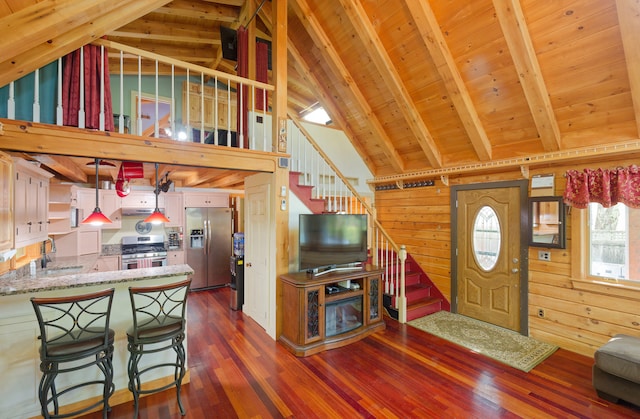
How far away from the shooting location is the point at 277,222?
3676mm

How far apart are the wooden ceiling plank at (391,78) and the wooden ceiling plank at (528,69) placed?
133cm

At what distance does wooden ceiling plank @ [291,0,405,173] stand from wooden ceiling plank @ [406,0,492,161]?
1298 mm

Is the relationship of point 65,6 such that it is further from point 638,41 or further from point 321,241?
point 638,41

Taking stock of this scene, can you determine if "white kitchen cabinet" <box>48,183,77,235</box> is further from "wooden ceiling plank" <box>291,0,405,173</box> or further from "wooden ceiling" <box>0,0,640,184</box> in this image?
"wooden ceiling plank" <box>291,0,405,173</box>

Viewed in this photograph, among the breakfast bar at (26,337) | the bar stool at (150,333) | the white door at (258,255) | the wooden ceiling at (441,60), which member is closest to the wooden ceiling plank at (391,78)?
the wooden ceiling at (441,60)

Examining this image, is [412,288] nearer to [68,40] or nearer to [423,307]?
[423,307]

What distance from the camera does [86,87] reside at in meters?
2.47

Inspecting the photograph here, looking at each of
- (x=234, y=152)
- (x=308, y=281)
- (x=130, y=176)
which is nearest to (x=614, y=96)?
(x=308, y=281)

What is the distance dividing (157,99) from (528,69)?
3733 mm

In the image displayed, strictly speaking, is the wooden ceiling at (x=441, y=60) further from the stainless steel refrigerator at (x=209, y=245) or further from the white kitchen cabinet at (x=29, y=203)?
the stainless steel refrigerator at (x=209, y=245)

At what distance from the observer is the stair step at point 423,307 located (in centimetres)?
445

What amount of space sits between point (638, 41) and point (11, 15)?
4632 mm

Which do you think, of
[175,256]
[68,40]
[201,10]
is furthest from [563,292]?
[175,256]

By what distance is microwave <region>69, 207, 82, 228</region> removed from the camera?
4961 mm
